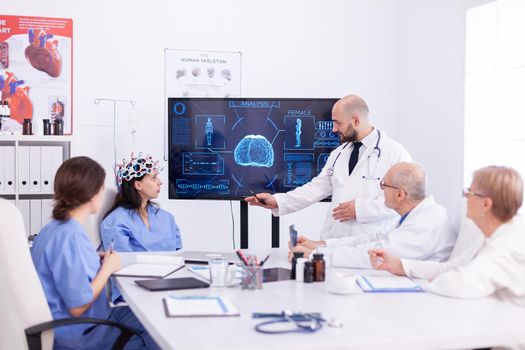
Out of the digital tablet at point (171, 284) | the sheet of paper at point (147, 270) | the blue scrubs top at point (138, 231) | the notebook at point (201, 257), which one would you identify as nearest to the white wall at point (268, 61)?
the blue scrubs top at point (138, 231)

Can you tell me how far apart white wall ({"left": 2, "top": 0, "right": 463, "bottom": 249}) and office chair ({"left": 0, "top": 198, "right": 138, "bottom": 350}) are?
258 cm

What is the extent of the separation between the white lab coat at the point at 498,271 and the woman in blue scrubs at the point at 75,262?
1136mm

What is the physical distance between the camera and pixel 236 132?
4.30 m

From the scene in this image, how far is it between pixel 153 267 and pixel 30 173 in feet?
5.47

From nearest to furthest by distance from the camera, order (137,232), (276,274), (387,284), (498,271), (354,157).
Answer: (498,271), (387,284), (276,274), (137,232), (354,157)

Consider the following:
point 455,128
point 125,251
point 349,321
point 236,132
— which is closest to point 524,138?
point 455,128

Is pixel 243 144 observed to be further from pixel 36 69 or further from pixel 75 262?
pixel 75 262

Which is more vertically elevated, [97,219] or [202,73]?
[202,73]

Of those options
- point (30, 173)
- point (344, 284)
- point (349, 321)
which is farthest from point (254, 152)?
point (349, 321)

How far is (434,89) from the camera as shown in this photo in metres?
4.83

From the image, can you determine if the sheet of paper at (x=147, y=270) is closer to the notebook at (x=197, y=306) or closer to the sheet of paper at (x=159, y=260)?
the sheet of paper at (x=159, y=260)

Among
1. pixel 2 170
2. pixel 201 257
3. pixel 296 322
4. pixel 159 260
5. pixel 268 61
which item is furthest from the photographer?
pixel 268 61

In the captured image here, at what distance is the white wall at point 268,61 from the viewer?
4504 millimetres

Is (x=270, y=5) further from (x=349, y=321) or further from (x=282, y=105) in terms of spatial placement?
(x=349, y=321)
